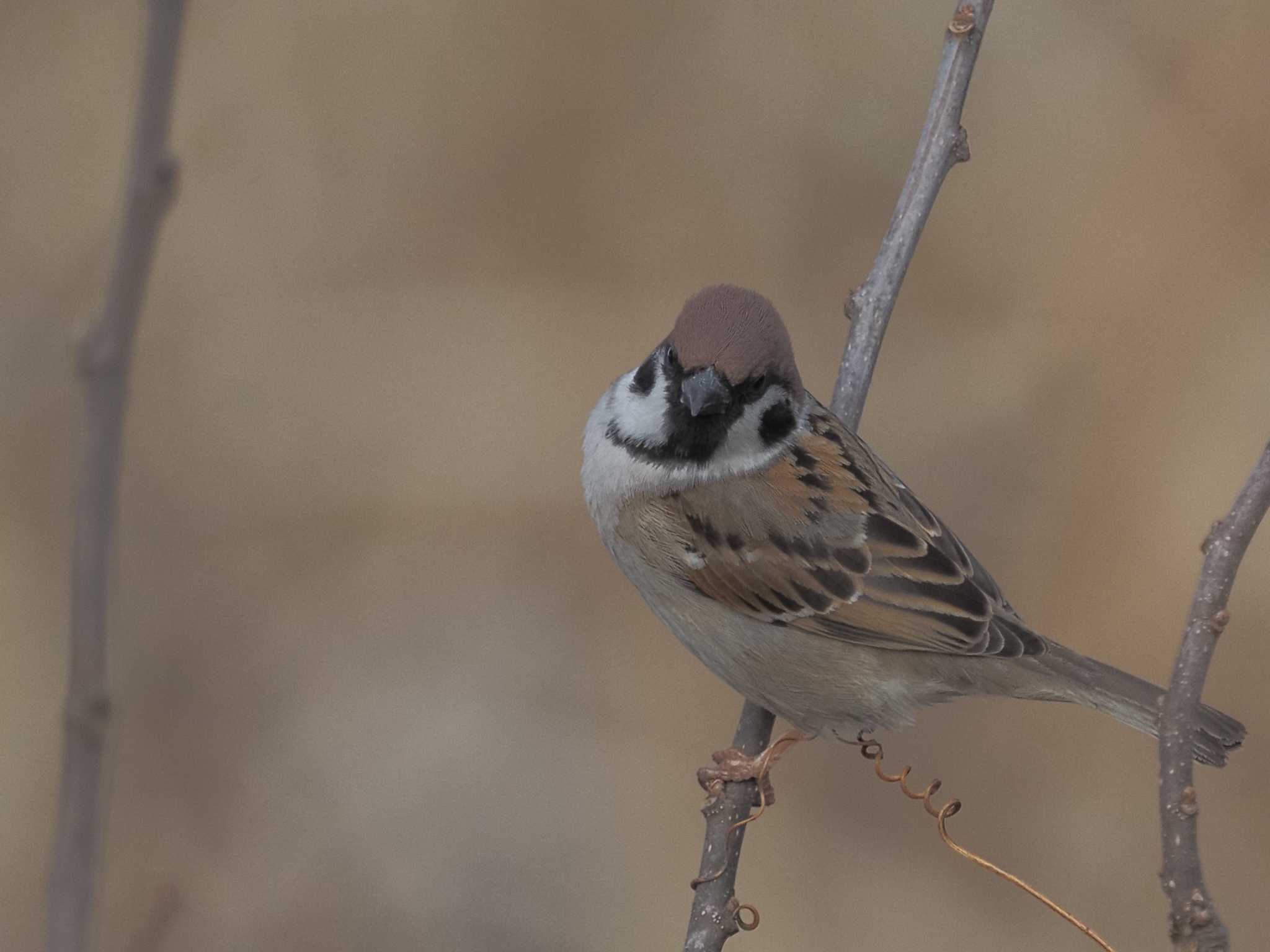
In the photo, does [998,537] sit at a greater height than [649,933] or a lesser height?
greater

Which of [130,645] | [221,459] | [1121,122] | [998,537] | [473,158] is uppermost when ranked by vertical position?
[1121,122]

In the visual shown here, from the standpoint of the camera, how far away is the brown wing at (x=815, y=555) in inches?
129

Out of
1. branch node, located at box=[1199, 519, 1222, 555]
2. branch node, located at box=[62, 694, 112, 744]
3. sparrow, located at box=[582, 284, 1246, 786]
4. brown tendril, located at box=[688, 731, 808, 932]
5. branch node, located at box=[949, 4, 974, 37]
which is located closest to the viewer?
branch node, located at box=[62, 694, 112, 744]

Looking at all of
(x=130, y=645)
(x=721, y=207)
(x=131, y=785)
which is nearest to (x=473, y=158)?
(x=721, y=207)

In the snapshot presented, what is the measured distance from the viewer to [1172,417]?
4906 mm

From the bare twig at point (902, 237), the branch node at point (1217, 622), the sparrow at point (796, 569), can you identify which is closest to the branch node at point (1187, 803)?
the branch node at point (1217, 622)

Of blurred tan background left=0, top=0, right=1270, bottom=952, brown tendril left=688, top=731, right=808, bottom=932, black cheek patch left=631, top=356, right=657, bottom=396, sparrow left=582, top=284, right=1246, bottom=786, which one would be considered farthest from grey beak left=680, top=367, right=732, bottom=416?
blurred tan background left=0, top=0, right=1270, bottom=952

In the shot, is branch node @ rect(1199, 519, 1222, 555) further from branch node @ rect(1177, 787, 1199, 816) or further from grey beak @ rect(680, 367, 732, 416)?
grey beak @ rect(680, 367, 732, 416)

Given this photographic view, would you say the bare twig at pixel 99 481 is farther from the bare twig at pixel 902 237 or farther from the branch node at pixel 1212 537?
the bare twig at pixel 902 237

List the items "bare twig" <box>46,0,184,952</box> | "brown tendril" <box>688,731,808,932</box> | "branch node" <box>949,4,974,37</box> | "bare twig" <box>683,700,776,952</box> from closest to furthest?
1. "bare twig" <box>46,0,184,952</box>
2. "bare twig" <box>683,700,776,952</box>
3. "brown tendril" <box>688,731,808,932</box>
4. "branch node" <box>949,4,974,37</box>

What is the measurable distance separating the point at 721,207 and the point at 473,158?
3.28 feet

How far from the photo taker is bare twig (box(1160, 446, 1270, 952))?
1643 mm

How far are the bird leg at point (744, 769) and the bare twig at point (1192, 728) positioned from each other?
137 cm

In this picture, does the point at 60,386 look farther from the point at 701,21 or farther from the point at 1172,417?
the point at 1172,417
